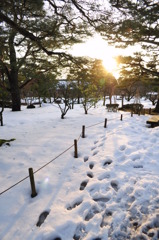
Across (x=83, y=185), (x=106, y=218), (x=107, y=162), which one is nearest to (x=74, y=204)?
(x=83, y=185)

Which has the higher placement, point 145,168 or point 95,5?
point 95,5

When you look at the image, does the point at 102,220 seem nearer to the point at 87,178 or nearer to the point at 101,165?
the point at 87,178

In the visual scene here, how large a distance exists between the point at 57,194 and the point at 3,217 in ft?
3.69

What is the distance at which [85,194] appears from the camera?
10.4ft

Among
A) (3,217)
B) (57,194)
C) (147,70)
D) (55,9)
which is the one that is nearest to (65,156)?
(57,194)

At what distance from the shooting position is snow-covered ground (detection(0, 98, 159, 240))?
2.38 m

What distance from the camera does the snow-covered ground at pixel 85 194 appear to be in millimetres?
2379

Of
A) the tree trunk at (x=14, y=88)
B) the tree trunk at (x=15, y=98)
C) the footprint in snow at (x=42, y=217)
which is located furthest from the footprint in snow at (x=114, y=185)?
the tree trunk at (x=15, y=98)

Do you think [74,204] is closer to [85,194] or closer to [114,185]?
[85,194]

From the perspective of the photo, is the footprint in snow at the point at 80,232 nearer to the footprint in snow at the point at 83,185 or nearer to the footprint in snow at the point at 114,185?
the footprint in snow at the point at 83,185

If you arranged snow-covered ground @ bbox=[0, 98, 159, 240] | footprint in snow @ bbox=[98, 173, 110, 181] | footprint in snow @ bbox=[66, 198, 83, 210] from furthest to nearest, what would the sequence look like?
footprint in snow @ bbox=[98, 173, 110, 181]
footprint in snow @ bbox=[66, 198, 83, 210]
snow-covered ground @ bbox=[0, 98, 159, 240]

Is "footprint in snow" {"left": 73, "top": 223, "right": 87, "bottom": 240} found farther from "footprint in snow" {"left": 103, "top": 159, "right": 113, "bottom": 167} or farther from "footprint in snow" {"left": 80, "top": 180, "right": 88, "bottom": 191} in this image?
"footprint in snow" {"left": 103, "top": 159, "right": 113, "bottom": 167}

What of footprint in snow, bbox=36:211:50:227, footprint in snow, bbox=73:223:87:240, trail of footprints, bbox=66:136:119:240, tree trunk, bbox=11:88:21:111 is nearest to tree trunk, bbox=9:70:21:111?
tree trunk, bbox=11:88:21:111

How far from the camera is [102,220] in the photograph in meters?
2.49
